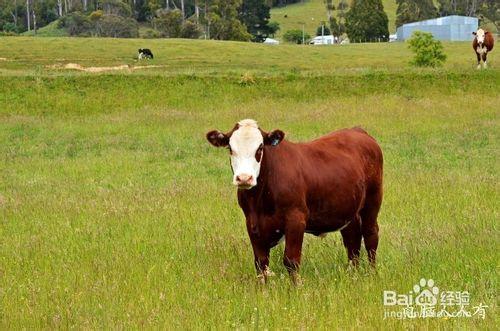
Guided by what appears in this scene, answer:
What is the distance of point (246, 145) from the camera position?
647 cm

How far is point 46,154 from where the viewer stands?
20344 mm

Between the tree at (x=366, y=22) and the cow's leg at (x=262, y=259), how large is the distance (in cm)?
9978

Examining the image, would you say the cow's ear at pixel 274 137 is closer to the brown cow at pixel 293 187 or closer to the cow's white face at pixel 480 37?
the brown cow at pixel 293 187

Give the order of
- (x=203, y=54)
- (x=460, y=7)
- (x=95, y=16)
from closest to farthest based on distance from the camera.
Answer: (x=203, y=54), (x=95, y=16), (x=460, y=7)

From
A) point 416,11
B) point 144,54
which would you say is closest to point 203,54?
point 144,54

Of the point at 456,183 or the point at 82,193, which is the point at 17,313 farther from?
the point at 456,183

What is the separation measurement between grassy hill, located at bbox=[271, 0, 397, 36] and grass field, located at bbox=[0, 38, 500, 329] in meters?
108

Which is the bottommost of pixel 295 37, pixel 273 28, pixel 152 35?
pixel 295 37

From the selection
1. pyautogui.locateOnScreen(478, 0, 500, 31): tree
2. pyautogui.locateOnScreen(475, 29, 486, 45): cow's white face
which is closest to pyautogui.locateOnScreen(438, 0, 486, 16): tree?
pyautogui.locateOnScreen(478, 0, 500, 31): tree

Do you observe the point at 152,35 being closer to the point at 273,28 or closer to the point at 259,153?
the point at 273,28

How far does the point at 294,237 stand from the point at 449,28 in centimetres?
9447

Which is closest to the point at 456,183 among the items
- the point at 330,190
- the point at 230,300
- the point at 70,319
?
the point at 330,190

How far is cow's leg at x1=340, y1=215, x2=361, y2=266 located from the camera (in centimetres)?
788

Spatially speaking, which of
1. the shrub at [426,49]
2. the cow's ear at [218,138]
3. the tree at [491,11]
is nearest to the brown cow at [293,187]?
the cow's ear at [218,138]
